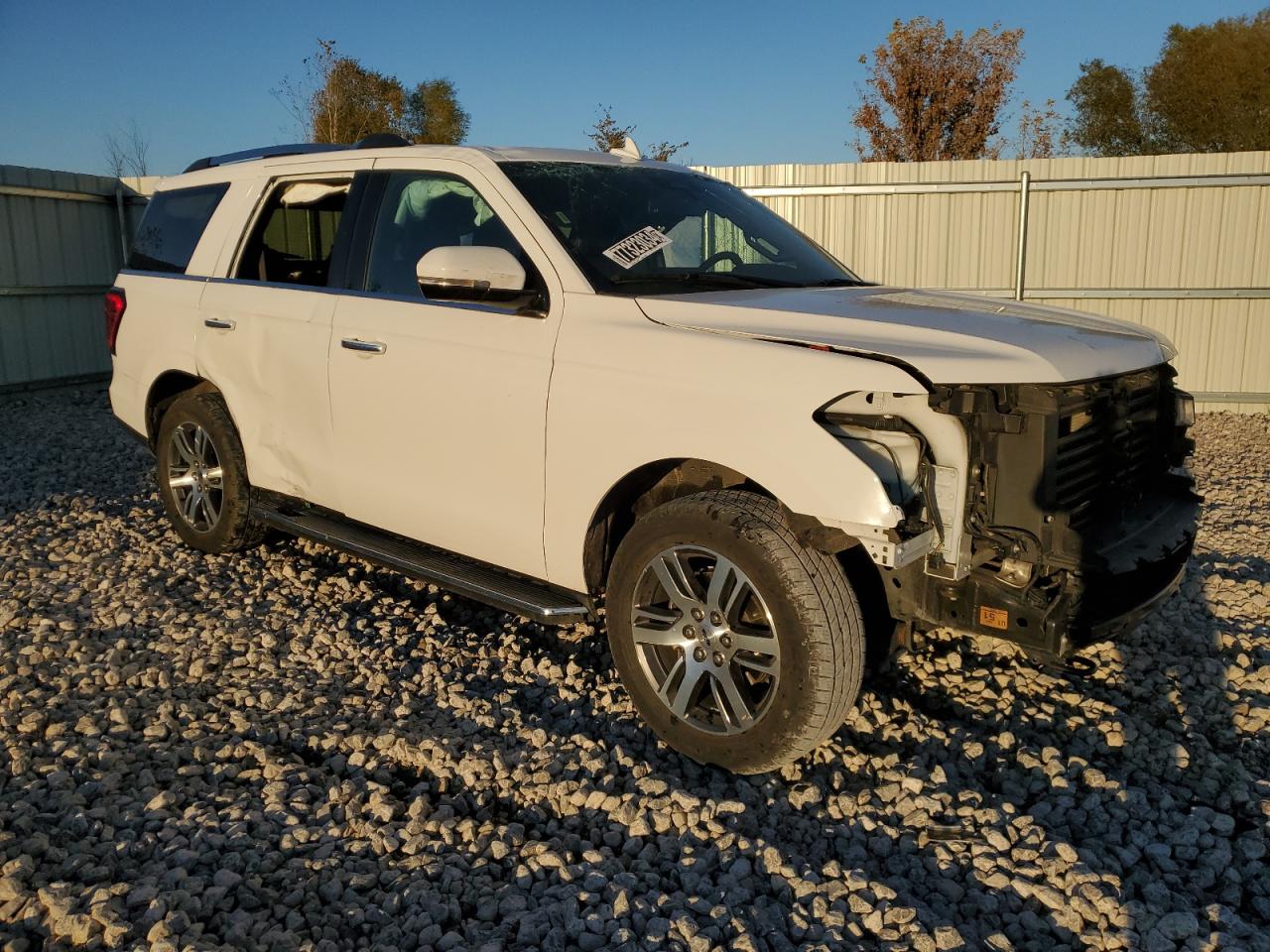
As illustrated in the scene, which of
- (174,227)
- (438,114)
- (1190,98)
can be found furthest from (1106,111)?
(174,227)

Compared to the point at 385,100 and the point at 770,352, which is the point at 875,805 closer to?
the point at 770,352

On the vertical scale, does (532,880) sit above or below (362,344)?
below

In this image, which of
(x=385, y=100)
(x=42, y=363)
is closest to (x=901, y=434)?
(x=42, y=363)

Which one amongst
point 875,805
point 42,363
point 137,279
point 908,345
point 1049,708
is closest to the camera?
point 908,345

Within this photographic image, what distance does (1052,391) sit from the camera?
302 cm

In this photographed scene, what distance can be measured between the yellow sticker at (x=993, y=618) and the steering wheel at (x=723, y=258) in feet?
6.06

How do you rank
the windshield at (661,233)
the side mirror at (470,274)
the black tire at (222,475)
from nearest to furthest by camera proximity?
the side mirror at (470,274) → the windshield at (661,233) → the black tire at (222,475)

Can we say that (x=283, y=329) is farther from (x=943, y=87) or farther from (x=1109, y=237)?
(x=943, y=87)

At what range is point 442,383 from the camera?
4.10 metres

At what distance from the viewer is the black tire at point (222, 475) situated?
5.43 m

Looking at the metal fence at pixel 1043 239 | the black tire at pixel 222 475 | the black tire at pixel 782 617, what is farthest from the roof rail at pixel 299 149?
the metal fence at pixel 1043 239

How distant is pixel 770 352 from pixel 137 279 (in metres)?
4.46

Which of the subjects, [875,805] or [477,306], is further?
[477,306]

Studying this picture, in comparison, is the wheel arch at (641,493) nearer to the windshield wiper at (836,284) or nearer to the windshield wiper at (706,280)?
the windshield wiper at (706,280)
